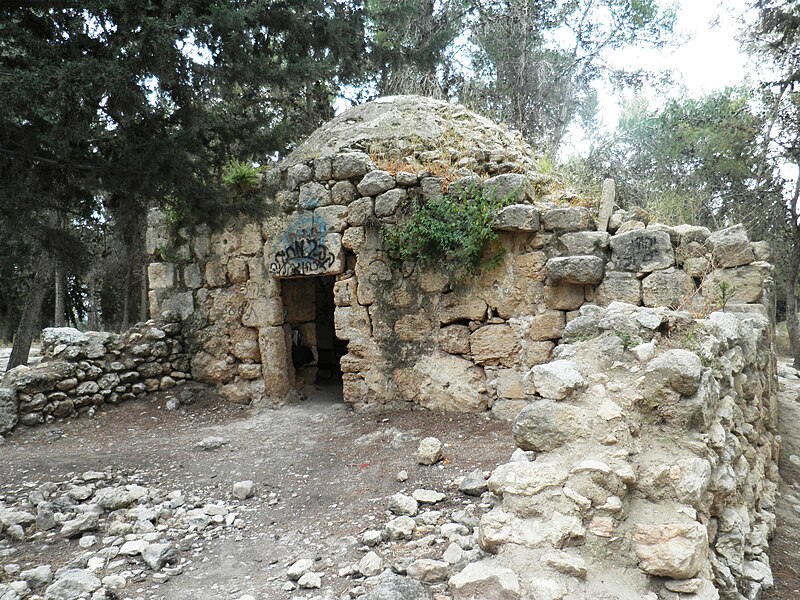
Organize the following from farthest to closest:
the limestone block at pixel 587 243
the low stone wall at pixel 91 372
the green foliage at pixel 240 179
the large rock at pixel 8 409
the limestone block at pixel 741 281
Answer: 1. the green foliage at pixel 240 179
2. the low stone wall at pixel 91 372
3. the large rock at pixel 8 409
4. the limestone block at pixel 587 243
5. the limestone block at pixel 741 281

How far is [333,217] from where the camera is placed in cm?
639

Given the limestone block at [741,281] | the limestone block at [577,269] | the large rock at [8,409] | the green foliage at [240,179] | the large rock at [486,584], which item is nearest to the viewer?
the large rock at [486,584]

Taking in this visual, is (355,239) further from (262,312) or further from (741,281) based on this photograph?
(741,281)

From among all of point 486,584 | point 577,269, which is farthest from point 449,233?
point 486,584

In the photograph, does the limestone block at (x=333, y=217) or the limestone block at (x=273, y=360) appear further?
the limestone block at (x=273, y=360)

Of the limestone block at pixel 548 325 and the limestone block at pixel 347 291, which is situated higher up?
the limestone block at pixel 347 291

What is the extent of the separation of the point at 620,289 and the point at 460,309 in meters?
1.67

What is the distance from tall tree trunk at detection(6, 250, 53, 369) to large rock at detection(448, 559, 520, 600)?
31.0 feet

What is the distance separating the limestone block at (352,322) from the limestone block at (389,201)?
115 cm

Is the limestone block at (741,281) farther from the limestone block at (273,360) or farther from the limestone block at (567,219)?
the limestone block at (273,360)

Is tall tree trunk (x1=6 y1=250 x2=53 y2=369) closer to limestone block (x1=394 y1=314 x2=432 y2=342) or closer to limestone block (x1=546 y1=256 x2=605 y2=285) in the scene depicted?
limestone block (x1=394 y1=314 x2=432 y2=342)

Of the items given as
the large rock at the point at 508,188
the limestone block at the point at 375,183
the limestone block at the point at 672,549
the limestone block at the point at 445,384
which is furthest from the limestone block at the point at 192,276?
the limestone block at the point at 672,549

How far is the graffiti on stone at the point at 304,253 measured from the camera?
6.40 metres

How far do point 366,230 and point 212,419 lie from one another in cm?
301
